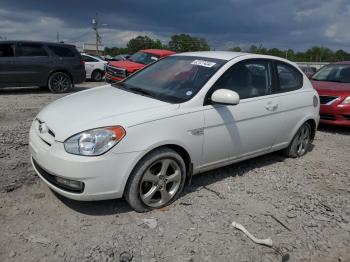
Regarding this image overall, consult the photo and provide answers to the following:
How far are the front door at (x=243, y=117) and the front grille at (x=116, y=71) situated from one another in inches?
362

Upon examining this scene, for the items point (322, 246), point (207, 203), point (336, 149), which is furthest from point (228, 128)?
point (336, 149)

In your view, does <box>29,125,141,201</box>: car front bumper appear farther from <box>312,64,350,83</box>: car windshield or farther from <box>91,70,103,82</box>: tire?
<box>91,70,103,82</box>: tire

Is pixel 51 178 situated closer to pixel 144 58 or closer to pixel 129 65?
pixel 129 65

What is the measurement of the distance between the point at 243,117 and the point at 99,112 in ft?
6.09

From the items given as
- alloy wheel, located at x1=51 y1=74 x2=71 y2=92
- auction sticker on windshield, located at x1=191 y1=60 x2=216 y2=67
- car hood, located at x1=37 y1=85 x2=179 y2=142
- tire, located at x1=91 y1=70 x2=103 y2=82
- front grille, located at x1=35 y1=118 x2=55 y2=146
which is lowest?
tire, located at x1=91 y1=70 x2=103 y2=82

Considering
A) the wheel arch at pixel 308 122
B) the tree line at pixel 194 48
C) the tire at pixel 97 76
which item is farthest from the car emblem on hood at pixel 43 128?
the tree line at pixel 194 48

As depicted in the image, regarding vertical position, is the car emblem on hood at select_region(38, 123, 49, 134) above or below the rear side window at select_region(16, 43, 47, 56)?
below

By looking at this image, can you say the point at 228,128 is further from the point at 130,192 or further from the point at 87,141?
the point at 87,141

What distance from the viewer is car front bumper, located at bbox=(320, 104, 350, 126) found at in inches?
325

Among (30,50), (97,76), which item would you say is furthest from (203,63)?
(97,76)

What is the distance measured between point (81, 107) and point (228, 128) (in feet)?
5.71

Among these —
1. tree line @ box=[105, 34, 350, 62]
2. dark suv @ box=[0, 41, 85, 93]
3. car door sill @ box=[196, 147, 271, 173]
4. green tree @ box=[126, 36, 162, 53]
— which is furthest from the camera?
green tree @ box=[126, 36, 162, 53]

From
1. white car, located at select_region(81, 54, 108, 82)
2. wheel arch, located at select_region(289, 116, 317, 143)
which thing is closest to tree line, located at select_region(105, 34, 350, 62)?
white car, located at select_region(81, 54, 108, 82)

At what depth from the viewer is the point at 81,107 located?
13.6 ft
